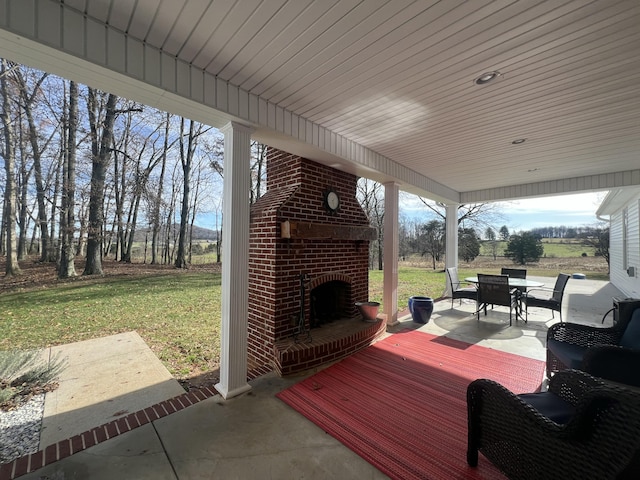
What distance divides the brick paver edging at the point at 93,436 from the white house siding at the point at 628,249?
388 inches

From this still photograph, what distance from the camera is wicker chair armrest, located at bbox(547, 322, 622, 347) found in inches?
101

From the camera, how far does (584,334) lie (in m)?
2.70

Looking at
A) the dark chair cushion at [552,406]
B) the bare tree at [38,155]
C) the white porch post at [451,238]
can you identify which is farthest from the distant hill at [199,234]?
the dark chair cushion at [552,406]

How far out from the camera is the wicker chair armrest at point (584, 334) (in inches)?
101

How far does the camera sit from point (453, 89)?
100 inches

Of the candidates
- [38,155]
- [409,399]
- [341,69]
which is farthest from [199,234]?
[409,399]

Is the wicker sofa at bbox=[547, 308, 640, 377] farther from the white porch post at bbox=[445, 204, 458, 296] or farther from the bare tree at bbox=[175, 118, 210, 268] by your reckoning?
the bare tree at bbox=[175, 118, 210, 268]

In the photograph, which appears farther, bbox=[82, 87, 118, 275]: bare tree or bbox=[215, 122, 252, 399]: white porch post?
bbox=[82, 87, 118, 275]: bare tree

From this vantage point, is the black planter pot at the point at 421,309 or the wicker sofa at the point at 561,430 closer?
the wicker sofa at the point at 561,430

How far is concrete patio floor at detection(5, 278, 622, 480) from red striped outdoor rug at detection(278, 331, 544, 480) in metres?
0.18

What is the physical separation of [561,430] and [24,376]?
524cm

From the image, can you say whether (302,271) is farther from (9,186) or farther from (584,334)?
(9,186)

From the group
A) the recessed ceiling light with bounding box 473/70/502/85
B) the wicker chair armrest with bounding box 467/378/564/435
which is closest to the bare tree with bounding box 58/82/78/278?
the recessed ceiling light with bounding box 473/70/502/85

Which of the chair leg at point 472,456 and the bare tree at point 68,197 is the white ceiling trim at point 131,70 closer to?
the chair leg at point 472,456
